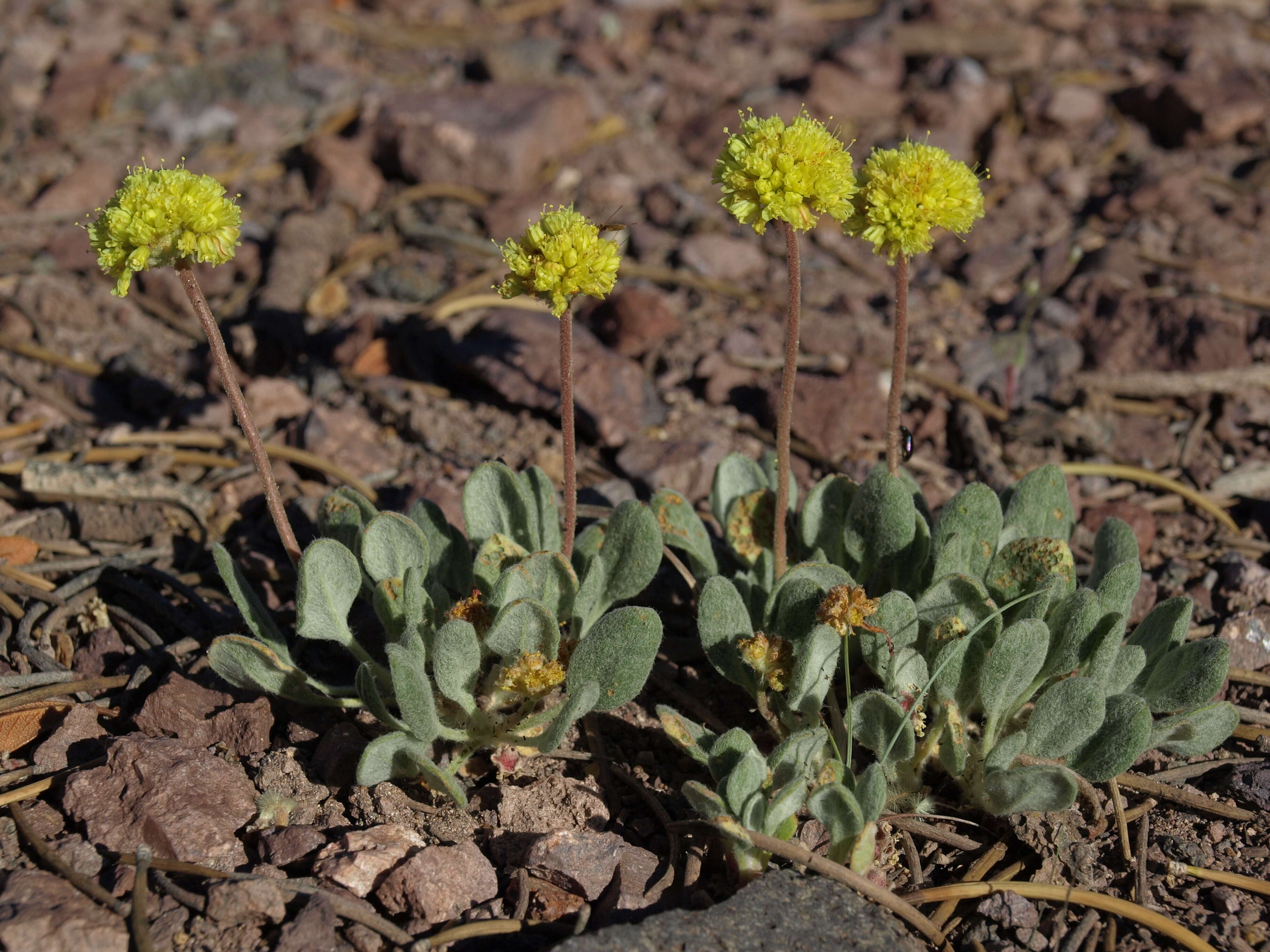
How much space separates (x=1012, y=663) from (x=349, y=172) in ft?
17.4

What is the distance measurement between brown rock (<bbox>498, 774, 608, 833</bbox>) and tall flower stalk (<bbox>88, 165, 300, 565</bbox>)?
1535 mm

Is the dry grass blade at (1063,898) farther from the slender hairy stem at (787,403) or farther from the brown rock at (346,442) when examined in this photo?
the brown rock at (346,442)

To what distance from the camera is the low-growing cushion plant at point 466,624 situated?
331 cm

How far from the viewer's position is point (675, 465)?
192 inches

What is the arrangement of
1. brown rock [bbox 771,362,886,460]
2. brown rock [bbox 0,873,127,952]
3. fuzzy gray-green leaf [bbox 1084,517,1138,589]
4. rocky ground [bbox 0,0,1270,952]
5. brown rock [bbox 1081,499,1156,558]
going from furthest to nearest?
brown rock [bbox 771,362,886,460]
brown rock [bbox 1081,499,1156,558]
fuzzy gray-green leaf [bbox 1084,517,1138,589]
rocky ground [bbox 0,0,1270,952]
brown rock [bbox 0,873,127,952]

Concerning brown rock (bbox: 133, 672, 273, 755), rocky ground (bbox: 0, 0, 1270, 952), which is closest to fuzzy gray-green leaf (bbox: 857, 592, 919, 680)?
rocky ground (bbox: 0, 0, 1270, 952)

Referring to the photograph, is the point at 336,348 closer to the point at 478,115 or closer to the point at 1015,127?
the point at 478,115

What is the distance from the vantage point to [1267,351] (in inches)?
216

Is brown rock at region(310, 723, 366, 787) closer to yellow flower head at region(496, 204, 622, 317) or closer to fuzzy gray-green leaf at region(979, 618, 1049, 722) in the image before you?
yellow flower head at region(496, 204, 622, 317)

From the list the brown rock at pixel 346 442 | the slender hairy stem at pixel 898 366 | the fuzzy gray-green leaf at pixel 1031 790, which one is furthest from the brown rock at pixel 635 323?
the fuzzy gray-green leaf at pixel 1031 790

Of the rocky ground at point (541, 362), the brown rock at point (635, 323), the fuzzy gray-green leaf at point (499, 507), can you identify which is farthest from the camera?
the brown rock at point (635, 323)

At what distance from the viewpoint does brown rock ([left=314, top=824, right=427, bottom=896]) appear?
3.02 metres

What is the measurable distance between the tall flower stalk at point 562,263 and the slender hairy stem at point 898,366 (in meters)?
0.90

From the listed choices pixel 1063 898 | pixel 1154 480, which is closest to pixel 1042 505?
pixel 1154 480
